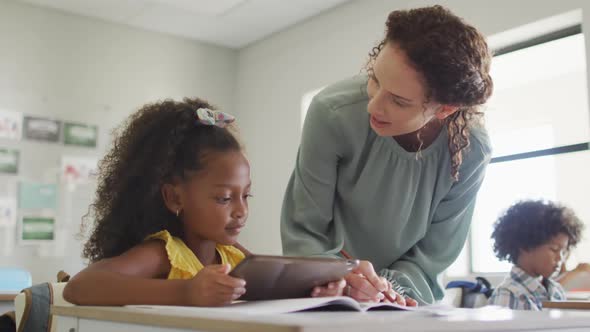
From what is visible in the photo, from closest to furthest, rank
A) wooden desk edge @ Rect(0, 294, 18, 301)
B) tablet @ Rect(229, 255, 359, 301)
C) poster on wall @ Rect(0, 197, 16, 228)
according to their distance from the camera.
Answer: tablet @ Rect(229, 255, 359, 301) → wooden desk edge @ Rect(0, 294, 18, 301) → poster on wall @ Rect(0, 197, 16, 228)

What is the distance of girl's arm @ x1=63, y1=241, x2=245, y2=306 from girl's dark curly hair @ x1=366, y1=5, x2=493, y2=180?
1.97 feet

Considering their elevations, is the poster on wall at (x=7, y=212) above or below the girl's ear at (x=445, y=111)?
below

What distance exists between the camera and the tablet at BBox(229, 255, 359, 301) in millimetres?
833

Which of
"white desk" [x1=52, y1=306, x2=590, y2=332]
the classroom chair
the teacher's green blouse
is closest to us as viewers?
"white desk" [x1=52, y1=306, x2=590, y2=332]

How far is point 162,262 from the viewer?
110 cm

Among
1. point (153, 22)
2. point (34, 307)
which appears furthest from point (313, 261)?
point (153, 22)

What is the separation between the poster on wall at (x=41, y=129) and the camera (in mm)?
4504

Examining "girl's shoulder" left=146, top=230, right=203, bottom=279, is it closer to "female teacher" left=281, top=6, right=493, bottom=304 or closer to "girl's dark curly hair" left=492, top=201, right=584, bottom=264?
"female teacher" left=281, top=6, right=493, bottom=304

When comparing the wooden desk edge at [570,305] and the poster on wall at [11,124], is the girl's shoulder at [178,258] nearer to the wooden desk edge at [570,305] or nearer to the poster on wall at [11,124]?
the wooden desk edge at [570,305]

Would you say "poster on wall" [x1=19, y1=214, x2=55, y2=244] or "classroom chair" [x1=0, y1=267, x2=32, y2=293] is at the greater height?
"poster on wall" [x1=19, y1=214, x2=55, y2=244]

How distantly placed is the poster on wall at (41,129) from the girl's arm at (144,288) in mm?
3814

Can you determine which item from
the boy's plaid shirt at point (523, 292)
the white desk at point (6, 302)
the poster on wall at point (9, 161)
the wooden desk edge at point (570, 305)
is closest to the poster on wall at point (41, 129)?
the poster on wall at point (9, 161)

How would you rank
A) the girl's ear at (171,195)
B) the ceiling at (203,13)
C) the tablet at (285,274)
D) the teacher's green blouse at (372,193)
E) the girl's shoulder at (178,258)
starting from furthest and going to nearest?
the ceiling at (203,13), the teacher's green blouse at (372,193), the girl's ear at (171,195), the girl's shoulder at (178,258), the tablet at (285,274)

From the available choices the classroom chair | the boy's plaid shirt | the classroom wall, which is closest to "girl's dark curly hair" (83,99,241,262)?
the boy's plaid shirt
